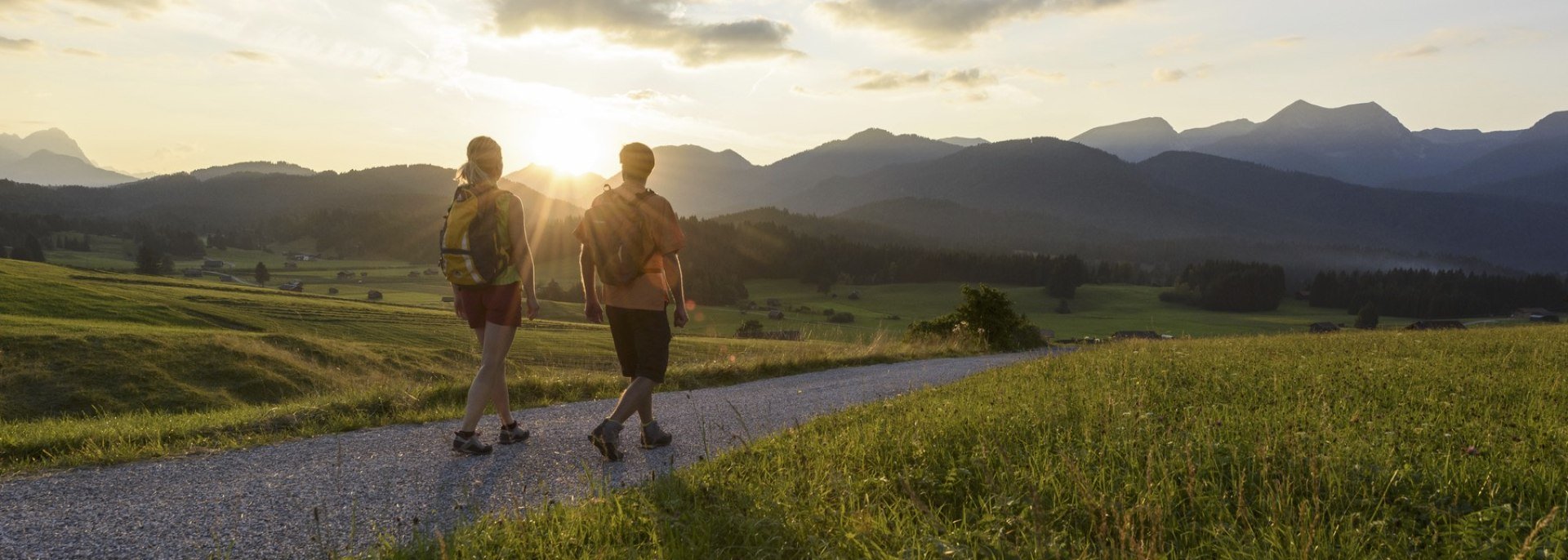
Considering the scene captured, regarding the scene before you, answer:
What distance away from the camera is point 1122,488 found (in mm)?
3982

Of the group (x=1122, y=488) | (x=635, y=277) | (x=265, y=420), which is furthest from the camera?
(x=265, y=420)

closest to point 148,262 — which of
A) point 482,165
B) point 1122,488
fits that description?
point 482,165

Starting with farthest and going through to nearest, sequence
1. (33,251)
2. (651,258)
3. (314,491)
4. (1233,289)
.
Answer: (1233,289)
(33,251)
(651,258)
(314,491)

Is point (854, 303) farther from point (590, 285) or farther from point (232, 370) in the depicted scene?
point (590, 285)

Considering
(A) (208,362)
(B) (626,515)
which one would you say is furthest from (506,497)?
(A) (208,362)

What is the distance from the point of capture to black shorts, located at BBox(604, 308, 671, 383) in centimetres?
652

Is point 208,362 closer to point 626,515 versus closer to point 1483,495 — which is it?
point 626,515

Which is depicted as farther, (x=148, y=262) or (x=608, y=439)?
(x=148, y=262)

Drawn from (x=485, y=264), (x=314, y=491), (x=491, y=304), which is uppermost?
(x=485, y=264)

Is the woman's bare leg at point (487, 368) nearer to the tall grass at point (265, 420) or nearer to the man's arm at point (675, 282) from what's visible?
the man's arm at point (675, 282)

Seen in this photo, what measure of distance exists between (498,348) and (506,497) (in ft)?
6.01

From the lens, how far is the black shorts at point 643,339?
652 centimetres

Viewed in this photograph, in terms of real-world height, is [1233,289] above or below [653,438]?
below

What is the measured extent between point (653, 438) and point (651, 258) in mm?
1575
